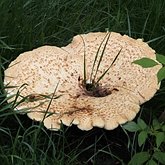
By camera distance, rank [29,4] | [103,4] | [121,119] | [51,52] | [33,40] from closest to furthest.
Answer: [121,119] → [51,52] → [33,40] → [29,4] → [103,4]

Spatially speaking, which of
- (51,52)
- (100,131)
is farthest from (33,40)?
(100,131)

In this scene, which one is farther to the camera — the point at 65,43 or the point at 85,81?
the point at 65,43

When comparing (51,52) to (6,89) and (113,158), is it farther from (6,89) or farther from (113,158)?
(113,158)
